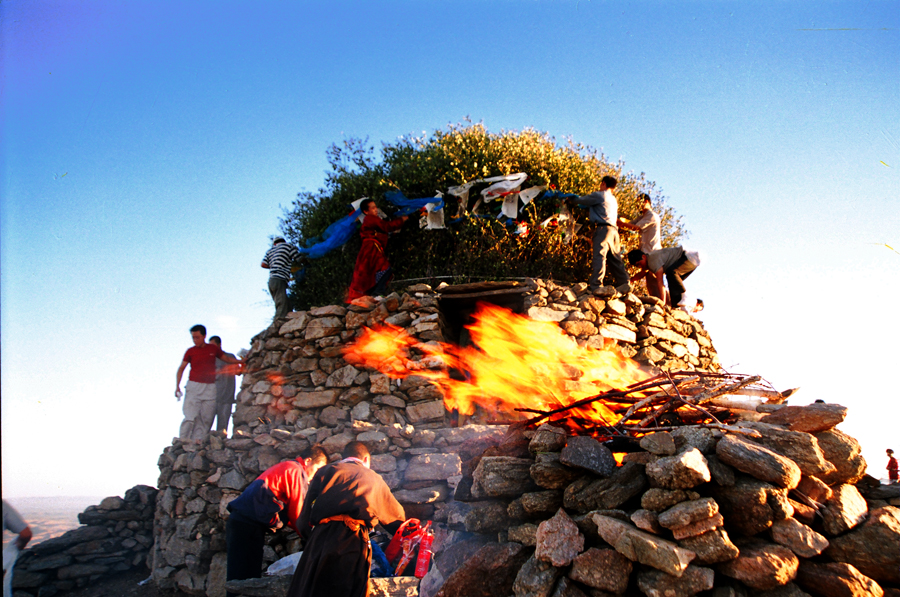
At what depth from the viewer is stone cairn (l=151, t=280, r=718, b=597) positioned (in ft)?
21.7

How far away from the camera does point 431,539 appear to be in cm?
494

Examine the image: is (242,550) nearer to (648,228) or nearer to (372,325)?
(372,325)

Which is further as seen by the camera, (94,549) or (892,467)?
(94,549)

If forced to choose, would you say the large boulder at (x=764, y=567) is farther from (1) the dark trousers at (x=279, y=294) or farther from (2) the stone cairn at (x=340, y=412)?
(1) the dark trousers at (x=279, y=294)

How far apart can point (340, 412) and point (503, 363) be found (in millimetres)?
2418

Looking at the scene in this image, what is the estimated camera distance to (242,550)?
536cm

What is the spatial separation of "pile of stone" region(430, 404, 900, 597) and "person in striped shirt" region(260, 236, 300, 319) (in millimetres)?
6571

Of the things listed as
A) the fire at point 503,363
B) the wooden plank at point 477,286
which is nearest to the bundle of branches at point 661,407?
the fire at point 503,363

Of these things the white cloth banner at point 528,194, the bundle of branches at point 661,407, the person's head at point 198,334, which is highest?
the white cloth banner at point 528,194

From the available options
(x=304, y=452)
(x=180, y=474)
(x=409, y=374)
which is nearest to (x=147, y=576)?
(x=180, y=474)

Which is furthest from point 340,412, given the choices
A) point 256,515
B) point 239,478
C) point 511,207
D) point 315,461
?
point 511,207

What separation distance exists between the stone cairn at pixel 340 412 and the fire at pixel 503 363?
17 centimetres

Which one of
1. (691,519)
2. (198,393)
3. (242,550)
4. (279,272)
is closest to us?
(691,519)

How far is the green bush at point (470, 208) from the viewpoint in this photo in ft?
29.3
